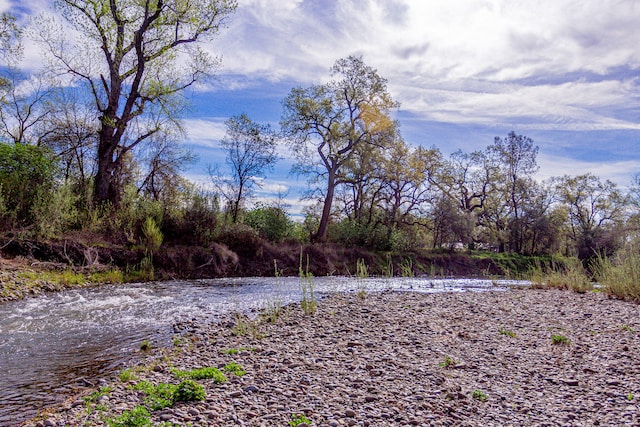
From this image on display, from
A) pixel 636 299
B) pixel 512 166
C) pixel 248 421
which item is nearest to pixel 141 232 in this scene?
pixel 248 421

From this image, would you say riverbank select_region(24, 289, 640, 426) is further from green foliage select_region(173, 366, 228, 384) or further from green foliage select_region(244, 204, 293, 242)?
green foliage select_region(244, 204, 293, 242)

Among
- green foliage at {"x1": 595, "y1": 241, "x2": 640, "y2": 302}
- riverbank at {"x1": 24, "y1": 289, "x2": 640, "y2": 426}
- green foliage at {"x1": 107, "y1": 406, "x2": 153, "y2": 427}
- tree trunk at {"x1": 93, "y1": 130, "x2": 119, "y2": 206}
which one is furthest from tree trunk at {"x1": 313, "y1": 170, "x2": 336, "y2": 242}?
green foliage at {"x1": 107, "y1": 406, "x2": 153, "y2": 427}

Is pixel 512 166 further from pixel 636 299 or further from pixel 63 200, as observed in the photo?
pixel 63 200

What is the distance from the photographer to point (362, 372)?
19.8ft

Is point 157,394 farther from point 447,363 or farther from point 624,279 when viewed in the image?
point 624,279

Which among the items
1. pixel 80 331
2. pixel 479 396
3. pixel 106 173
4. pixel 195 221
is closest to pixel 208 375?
pixel 479 396

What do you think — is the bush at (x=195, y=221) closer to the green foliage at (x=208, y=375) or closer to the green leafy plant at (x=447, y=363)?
the green foliage at (x=208, y=375)

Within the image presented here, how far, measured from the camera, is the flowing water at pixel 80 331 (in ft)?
18.8

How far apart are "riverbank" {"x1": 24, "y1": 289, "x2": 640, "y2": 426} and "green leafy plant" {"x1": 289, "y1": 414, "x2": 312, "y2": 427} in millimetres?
26

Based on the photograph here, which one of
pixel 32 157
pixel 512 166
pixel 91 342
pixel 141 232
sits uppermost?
pixel 512 166

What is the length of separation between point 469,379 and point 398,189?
3493 centimetres

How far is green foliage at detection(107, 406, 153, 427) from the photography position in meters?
4.12

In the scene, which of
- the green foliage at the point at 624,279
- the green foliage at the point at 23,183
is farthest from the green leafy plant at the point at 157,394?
the green foliage at the point at 624,279

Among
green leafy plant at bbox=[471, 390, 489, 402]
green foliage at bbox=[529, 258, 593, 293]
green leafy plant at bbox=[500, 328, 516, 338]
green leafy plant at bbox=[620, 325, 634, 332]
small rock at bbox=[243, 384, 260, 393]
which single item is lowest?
green leafy plant at bbox=[471, 390, 489, 402]
